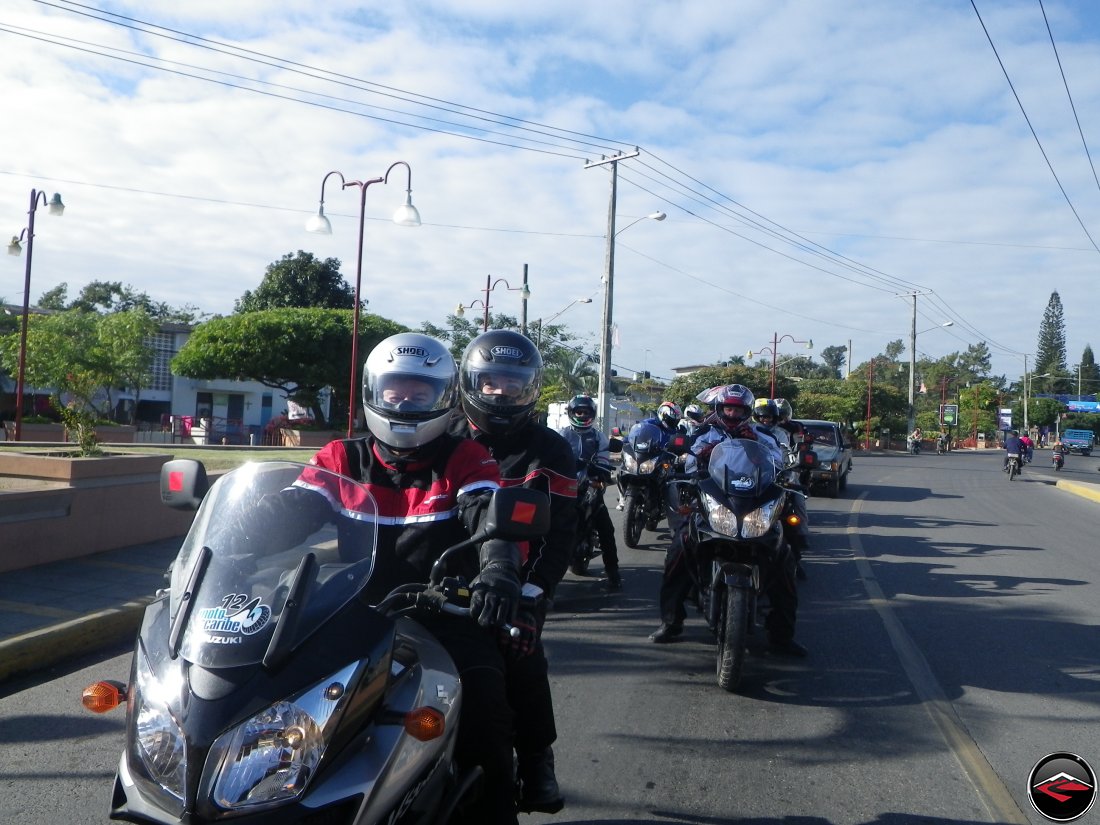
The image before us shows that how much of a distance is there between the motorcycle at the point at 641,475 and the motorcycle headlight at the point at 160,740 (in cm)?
901

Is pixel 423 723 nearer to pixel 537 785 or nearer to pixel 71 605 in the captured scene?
pixel 537 785

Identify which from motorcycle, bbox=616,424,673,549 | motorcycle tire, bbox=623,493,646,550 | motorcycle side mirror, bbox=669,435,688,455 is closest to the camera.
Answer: motorcycle side mirror, bbox=669,435,688,455

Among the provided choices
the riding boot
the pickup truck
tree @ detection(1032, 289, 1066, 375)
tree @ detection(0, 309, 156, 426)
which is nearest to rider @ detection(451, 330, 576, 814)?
the riding boot

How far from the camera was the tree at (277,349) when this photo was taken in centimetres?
3509

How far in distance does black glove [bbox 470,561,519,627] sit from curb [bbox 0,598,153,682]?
363 cm

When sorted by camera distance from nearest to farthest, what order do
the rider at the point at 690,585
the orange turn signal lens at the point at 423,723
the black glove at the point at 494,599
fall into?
1. the orange turn signal lens at the point at 423,723
2. the black glove at the point at 494,599
3. the rider at the point at 690,585

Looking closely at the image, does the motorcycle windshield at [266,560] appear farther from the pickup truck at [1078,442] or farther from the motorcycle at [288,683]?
the pickup truck at [1078,442]

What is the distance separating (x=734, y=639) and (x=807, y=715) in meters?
0.57

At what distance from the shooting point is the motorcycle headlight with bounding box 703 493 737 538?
5914 mm

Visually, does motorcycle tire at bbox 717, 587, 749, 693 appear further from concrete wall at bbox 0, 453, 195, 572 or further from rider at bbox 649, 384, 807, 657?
concrete wall at bbox 0, 453, 195, 572

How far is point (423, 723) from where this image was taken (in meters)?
2.49

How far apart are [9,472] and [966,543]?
1183cm

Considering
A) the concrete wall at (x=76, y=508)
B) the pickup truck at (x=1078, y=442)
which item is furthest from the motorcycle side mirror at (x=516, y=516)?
the pickup truck at (x=1078, y=442)

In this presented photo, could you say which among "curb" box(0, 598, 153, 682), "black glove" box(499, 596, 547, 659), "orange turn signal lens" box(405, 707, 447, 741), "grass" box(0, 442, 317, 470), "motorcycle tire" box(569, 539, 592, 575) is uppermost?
"black glove" box(499, 596, 547, 659)
